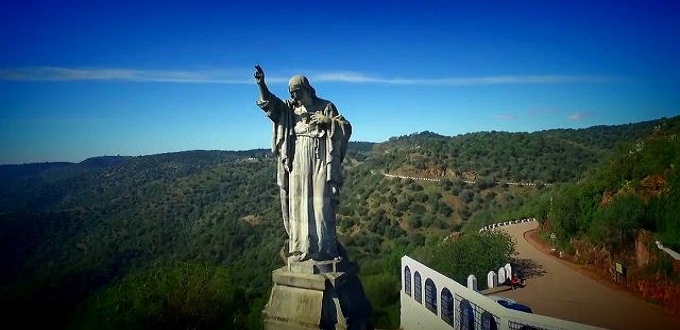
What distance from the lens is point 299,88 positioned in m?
4.83

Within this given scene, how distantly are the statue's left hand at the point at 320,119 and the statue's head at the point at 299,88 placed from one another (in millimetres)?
226

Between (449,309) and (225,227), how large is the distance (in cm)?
3414

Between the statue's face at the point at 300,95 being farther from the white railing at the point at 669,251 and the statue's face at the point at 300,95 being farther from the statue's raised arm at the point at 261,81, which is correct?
the white railing at the point at 669,251

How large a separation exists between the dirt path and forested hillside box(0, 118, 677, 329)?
2.91 meters

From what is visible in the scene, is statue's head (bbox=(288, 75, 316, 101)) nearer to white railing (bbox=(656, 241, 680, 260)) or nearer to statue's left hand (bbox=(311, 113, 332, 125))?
statue's left hand (bbox=(311, 113, 332, 125))

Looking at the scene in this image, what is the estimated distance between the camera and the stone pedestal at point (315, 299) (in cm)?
452

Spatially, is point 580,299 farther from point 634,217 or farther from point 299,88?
point 299,88

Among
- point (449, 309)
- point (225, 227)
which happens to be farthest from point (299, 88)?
point (225, 227)

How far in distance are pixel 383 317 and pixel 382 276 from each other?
139 inches

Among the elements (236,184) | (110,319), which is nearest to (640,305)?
(110,319)

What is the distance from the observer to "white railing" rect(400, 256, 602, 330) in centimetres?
1250

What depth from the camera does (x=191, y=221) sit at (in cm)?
5412

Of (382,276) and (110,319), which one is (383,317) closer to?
(382,276)

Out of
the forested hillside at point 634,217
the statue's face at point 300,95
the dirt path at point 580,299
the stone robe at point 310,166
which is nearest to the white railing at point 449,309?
the dirt path at point 580,299
